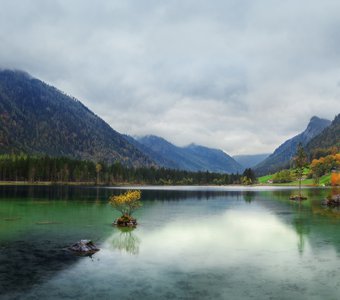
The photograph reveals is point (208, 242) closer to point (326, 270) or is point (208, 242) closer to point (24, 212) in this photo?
point (326, 270)

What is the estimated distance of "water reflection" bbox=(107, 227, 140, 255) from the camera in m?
51.0

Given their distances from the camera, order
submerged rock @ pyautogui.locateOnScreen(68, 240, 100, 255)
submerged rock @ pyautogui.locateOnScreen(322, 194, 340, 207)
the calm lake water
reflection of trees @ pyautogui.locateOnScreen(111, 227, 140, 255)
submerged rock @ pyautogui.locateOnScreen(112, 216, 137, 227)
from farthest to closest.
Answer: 1. submerged rock @ pyautogui.locateOnScreen(322, 194, 340, 207)
2. submerged rock @ pyautogui.locateOnScreen(112, 216, 137, 227)
3. reflection of trees @ pyautogui.locateOnScreen(111, 227, 140, 255)
4. submerged rock @ pyautogui.locateOnScreen(68, 240, 100, 255)
5. the calm lake water

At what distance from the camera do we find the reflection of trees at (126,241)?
5103 cm

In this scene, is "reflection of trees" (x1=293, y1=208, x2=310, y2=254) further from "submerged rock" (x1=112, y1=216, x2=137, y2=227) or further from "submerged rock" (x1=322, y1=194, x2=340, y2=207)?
"submerged rock" (x1=322, y1=194, x2=340, y2=207)

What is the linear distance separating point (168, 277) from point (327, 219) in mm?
60863

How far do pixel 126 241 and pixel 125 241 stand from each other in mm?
152

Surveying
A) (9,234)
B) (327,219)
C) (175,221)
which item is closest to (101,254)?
(9,234)

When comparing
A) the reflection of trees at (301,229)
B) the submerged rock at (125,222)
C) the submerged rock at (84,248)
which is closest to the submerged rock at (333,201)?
the reflection of trees at (301,229)

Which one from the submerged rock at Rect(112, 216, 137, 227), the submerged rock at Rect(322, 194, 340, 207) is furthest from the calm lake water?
the submerged rock at Rect(322, 194, 340, 207)

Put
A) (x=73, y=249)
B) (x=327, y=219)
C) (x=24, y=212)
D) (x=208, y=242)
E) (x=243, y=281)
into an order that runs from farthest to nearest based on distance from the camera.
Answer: (x=24, y=212), (x=327, y=219), (x=208, y=242), (x=73, y=249), (x=243, y=281)

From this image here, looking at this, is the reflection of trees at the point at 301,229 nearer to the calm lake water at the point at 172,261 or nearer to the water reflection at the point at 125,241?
the calm lake water at the point at 172,261

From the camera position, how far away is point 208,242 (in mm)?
57438

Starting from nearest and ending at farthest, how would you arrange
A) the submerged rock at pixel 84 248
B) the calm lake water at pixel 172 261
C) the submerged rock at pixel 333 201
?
the calm lake water at pixel 172 261 → the submerged rock at pixel 84 248 → the submerged rock at pixel 333 201

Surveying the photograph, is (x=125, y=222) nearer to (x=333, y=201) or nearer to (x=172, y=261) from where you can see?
(x=172, y=261)
